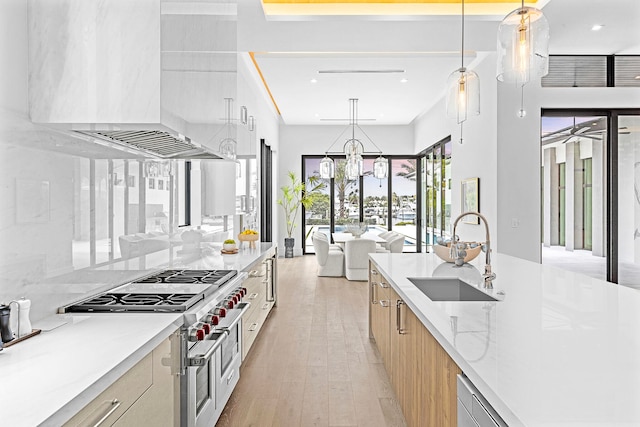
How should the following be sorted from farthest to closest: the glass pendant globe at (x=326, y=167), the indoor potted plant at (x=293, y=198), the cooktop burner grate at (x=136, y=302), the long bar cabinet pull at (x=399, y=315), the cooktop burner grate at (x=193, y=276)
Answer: the indoor potted plant at (x=293, y=198) → the glass pendant globe at (x=326, y=167) → the cooktop burner grate at (x=193, y=276) → the long bar cabinet pull at (x=399, y=315) → the cooktop burner grate at (x=136, y=302)

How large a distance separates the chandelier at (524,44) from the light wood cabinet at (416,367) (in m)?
1.34

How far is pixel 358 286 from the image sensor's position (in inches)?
274

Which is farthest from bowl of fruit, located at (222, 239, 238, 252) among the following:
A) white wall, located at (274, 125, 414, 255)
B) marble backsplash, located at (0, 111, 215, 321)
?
white wall, located at (274, 125, 414, 255)

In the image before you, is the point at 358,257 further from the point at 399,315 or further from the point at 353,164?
the point at 399,315

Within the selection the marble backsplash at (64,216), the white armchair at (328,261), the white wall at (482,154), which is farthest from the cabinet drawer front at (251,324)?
the white armchair at (328,261)

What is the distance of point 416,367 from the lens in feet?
6.76

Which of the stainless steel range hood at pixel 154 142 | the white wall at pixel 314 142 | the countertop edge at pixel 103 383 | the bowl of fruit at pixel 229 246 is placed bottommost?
the countertop edge at pixel 103 383

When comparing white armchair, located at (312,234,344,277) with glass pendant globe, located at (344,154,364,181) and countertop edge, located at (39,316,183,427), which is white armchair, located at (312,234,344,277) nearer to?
glass pendant globe, located at (344,154,364,181)

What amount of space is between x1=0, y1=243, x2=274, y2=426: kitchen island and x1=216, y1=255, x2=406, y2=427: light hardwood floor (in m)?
1.15

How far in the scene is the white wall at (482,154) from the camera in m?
5.64

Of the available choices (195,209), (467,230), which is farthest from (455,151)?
(195,209)

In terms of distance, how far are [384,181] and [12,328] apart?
33.1ft

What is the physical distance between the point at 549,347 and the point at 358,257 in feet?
19.7

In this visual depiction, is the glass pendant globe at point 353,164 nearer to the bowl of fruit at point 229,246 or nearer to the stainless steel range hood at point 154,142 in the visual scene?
the bowl of fruit at point 229,246
